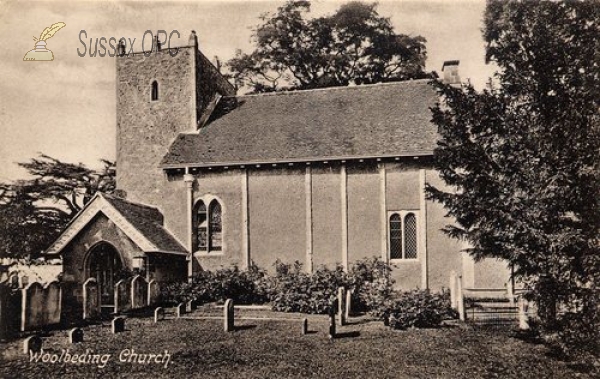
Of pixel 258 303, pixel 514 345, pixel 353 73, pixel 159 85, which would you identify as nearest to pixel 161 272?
pixel 258 303

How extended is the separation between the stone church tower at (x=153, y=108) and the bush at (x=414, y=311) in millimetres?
13096

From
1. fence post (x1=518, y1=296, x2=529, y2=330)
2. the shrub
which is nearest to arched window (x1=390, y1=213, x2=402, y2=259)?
the shrub

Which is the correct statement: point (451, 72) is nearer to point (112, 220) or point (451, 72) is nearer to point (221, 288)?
point (221, 288)

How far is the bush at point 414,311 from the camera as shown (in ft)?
45.8

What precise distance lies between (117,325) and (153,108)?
13.6 meters

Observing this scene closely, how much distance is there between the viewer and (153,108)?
24.8 meters

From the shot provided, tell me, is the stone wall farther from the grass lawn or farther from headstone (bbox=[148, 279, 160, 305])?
the grass lawn

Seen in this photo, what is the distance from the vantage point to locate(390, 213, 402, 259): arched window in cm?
2031

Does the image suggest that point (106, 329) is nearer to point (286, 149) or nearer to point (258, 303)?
point (258, 303)

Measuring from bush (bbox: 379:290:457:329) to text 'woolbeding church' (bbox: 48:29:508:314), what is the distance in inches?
187

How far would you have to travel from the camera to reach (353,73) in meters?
34.5

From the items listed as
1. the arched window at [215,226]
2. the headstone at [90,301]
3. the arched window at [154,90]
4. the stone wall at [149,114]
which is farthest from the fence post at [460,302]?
the arched window at [154,90]

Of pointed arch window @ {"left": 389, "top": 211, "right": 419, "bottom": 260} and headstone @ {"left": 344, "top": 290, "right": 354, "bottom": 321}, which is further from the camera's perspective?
pointed arch window @ {"left": 389, "top": 211, "right": 419, "bottom": 260}

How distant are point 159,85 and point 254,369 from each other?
59.0 feet
